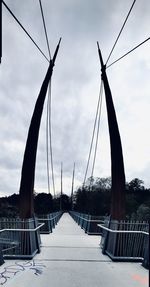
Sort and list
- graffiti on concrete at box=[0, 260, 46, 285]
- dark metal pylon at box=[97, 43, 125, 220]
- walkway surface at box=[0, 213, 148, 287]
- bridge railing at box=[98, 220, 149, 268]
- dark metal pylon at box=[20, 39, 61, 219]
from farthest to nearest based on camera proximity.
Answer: dark metal pylon at box=[20, 39, 61, 219]
dark metal pylon at box=[97, 43, 125, 220]
bridge railing at box=[98, 220, 149, 268]
graffiti on concrete at box=[0, 260, 46, 285]
walkway surface at box=[0, 213, 148, 287]

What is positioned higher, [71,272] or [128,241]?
[128,241]

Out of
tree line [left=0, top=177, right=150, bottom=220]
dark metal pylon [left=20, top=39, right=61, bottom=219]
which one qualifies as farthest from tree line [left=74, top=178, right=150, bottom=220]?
dark metal pylon [left=20, top=39, right=61, bottom=219]

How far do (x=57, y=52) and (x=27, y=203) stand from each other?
32.6 feet

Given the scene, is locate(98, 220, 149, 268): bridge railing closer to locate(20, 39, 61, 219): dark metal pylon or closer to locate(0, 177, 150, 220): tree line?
locate(20, 39, 61, 219): dark metal pylon

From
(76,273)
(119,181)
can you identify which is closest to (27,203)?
(119,181)

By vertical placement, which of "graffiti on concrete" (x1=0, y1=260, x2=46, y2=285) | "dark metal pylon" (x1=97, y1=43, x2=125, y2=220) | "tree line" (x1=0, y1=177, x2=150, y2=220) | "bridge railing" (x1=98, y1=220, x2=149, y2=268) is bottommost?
"tree line" (x1=0, y1=177, x2=150, y2=220)

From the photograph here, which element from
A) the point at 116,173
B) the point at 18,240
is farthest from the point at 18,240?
the point at 116,173

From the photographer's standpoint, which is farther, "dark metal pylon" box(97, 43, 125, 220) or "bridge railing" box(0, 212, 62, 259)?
"dark metal pylon" box(97, 43, 125, 220)

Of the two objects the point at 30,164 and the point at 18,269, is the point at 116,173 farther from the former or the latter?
the point at 18,269

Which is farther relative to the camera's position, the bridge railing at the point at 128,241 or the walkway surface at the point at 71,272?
the bridge railing at the point at 128,241

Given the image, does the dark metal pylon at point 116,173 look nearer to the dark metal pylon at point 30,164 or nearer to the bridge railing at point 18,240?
the dark metal pylon at point 30,164

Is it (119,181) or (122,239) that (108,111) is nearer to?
(119,181)

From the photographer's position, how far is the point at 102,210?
111 metres

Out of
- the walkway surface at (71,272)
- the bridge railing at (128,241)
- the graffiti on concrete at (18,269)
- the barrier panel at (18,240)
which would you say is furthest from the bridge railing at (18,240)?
the bridge railing at (128,241)
